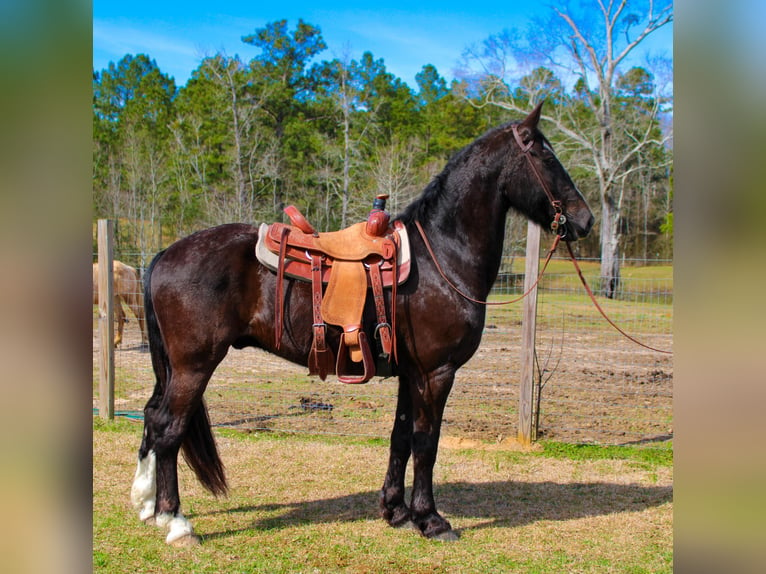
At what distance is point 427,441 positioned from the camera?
349cm

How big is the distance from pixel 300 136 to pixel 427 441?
24.6 metres

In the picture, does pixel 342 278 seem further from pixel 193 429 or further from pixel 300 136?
pixel 300 136

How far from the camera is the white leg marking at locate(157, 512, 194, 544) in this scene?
131 inches

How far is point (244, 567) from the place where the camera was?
3121mm

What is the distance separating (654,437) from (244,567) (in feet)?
13.2

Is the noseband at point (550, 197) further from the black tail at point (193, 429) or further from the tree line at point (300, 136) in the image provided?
the tree line at point (300, 136)

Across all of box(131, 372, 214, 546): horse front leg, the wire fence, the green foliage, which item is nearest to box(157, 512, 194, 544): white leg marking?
box(131, 372, 214, 546): horse front leg

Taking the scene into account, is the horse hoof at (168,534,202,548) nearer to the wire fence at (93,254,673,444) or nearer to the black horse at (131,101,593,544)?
the black horse at (131,101,593,544)

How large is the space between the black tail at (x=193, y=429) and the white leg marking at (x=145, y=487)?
0.27 meters

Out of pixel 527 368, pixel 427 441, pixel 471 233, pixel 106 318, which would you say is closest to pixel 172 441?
pixel 427 441

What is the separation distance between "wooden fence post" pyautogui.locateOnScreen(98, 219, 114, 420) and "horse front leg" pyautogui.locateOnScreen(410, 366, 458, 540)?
145 inches
